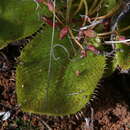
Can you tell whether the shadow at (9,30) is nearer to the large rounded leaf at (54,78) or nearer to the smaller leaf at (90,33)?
the large rounded leaf at (54,78)

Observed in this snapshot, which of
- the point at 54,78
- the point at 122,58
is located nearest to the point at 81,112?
the point at 54,78

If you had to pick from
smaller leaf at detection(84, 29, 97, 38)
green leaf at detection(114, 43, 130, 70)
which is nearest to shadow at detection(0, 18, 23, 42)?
smaller leaf at detection(84, 29, 97, 38)

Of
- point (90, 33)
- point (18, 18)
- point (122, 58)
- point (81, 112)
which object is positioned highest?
point (18, 18)

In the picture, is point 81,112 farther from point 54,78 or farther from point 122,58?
point 122,58

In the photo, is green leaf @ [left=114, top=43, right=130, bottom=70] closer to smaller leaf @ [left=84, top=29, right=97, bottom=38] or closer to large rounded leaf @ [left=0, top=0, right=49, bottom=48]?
smaller leaf @ [left=84, top=29, right=97, bottom=38]

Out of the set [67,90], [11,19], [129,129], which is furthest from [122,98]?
[11,19]

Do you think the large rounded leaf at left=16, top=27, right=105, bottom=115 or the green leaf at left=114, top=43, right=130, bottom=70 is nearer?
the large rounded leaf at left=16, top=27, right=105, bottom=115
